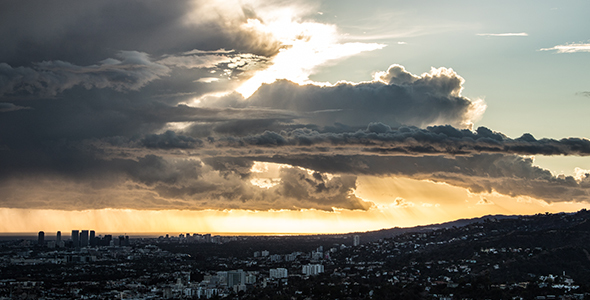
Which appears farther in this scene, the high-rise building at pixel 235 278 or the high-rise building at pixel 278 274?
the high-rise building at pixel 278 274

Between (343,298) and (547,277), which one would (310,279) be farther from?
(547,277)

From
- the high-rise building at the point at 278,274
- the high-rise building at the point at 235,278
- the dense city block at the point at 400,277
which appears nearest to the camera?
the dense city block at the point at 400,277

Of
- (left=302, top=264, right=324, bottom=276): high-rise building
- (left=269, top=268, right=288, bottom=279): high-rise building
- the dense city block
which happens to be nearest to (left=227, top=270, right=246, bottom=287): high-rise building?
the dense city block

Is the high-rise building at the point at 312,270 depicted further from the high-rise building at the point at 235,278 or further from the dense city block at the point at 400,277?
the high-rise building at the point at 235,278

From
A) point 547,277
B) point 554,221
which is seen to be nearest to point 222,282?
point 547,277

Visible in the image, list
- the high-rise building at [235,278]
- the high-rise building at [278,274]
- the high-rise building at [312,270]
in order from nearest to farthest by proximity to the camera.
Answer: the high-rise building at [235,278] < the high-rise building at [278,274] < the high-rise building at [312,270]

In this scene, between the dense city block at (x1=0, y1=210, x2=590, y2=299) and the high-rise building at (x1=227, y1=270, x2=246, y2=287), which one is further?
the high-rise building at (x1=227, y1=270, x2=246, y2=287)

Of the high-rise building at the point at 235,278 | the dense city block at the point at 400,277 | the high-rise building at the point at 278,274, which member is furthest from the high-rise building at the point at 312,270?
the high-rise building at the point at 235,278

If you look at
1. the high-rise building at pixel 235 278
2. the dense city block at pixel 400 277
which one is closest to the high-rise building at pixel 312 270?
the dense city block at pixel 400 277

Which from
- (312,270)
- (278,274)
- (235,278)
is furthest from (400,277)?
(235,278)

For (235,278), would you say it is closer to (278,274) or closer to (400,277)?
(278,274)

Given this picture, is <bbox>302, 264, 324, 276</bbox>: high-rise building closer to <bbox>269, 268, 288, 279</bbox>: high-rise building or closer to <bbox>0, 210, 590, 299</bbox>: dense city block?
<bbox>0, 210, 590, 299</bbox>: dense city block
